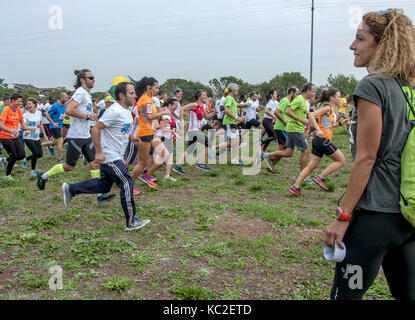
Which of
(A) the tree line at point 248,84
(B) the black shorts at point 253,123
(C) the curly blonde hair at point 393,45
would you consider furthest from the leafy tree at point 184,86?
(C) the curly blonde hair at point 393,45

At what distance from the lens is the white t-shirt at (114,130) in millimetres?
4762

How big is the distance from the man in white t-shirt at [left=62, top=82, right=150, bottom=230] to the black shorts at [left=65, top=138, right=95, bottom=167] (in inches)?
47.0

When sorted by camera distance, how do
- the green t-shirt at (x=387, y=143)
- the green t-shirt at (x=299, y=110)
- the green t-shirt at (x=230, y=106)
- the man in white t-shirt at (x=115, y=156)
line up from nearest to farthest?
the green t-shirt at (x=387, y=143), the man in white t-shirt at (x=115, y=156), the green t-shirt at (x=299, y=110), the green t-shirt at (x=230, y=106)

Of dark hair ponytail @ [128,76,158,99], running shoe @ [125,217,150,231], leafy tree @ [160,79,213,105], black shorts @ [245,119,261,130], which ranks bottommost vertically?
running shoe @ [125,217,150,231]

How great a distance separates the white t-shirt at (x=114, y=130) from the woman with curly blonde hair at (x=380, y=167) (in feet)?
11.6

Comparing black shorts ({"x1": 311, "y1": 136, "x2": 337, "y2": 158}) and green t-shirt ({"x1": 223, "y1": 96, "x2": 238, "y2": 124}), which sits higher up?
green t-shirt ({"x1": 223, "y1": 96, "x2": 238, "y2": 124})

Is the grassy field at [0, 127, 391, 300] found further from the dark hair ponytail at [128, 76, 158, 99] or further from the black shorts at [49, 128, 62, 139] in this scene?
the black shorts at [49, 128, 62, 139]

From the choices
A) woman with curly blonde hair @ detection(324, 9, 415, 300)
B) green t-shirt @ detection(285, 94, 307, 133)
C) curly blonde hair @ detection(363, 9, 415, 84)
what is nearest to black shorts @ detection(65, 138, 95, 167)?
green t-shirt @ detection(285, 94, 307, 133)

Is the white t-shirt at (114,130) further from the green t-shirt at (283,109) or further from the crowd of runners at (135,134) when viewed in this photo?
the green t-shirt at (283,109)

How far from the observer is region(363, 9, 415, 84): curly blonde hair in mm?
1761

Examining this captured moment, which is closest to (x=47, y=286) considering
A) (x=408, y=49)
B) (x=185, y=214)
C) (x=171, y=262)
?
(x=171, y=262)

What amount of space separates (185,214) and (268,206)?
1377 millimetres
